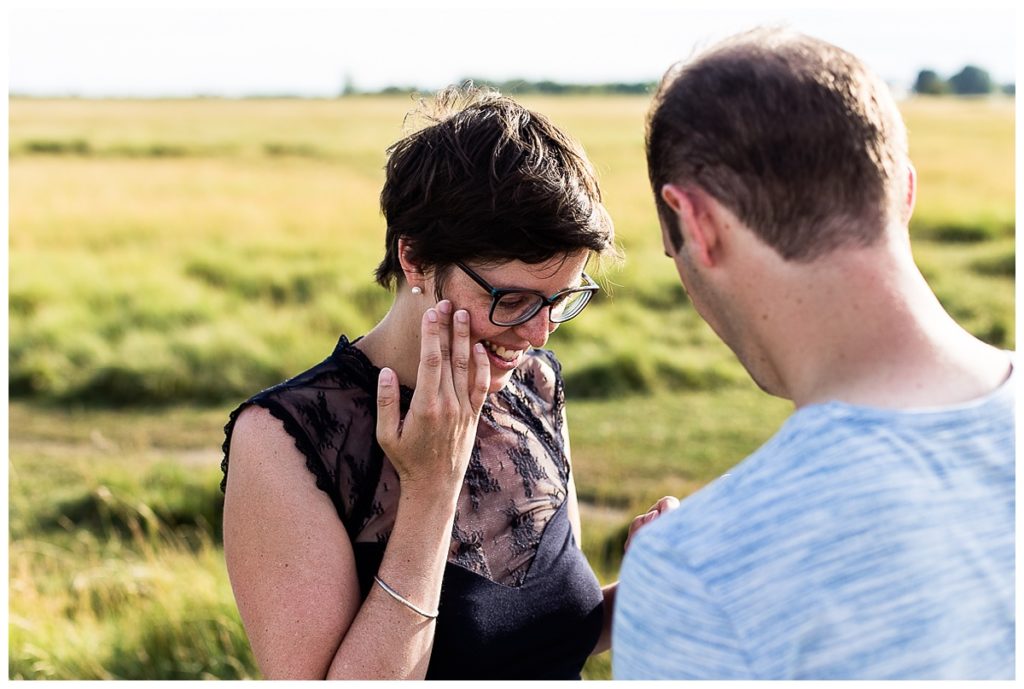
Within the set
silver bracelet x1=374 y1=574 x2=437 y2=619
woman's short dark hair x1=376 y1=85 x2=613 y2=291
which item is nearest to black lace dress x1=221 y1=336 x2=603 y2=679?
silver bracelet x1=374 y1=574 x2=437 y2=619

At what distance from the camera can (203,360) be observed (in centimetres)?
1173

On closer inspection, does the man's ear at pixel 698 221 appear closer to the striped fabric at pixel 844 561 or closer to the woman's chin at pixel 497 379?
the striped fabric at pixel 844 561

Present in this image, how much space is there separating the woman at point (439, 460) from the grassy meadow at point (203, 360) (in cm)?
51

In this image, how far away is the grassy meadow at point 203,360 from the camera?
217 inches

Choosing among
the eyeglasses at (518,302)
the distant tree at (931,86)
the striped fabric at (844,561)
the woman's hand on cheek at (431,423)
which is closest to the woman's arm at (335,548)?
the woman's hand on cheek at (431,423)

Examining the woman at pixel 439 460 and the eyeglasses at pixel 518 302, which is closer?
the woman at pixel 439 460

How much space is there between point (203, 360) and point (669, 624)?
10.8m

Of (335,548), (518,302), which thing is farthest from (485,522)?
(518,302)

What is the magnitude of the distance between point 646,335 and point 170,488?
21.6 ft

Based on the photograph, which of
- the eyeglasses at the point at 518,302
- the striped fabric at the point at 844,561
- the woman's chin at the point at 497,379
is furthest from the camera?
the woman's chin at the point at 497,379

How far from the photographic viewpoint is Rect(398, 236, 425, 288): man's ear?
282cm

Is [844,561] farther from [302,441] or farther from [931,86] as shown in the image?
[931,86]

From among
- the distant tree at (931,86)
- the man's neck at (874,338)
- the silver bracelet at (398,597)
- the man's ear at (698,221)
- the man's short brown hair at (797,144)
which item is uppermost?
the man's short brown hair at (797,144)

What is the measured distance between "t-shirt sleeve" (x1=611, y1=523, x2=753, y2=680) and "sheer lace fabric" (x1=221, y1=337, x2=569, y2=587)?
1.12 metres
